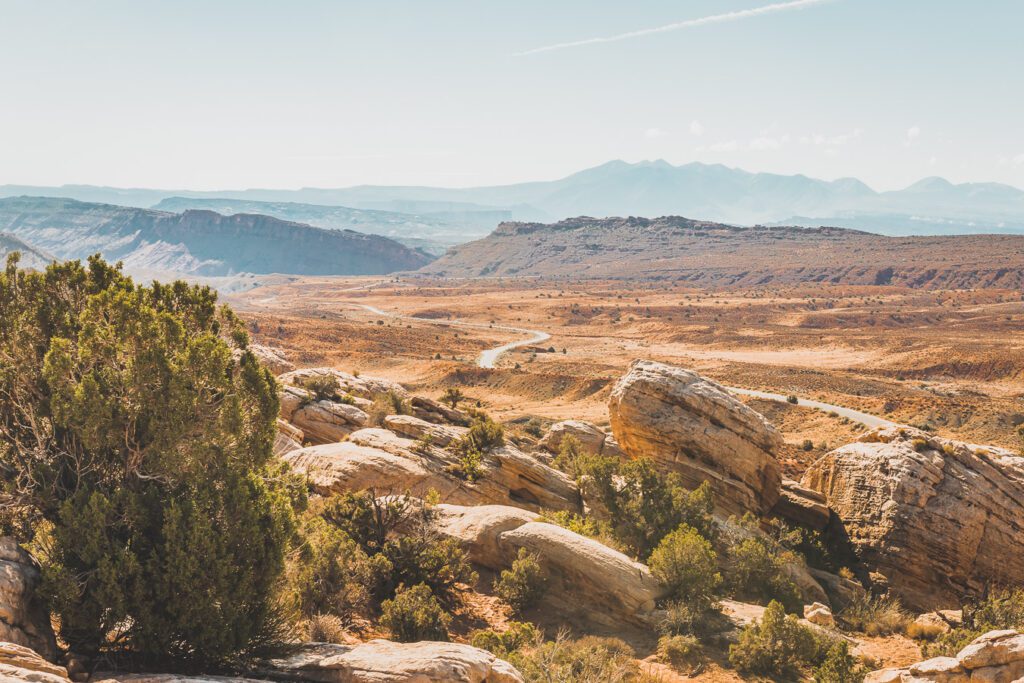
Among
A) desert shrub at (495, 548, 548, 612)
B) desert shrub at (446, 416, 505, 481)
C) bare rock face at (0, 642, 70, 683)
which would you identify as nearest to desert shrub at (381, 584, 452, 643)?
desert shrub at (495, 548, 548, 612)

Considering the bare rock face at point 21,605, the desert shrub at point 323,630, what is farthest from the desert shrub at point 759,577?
the bare rock face at point 21,605

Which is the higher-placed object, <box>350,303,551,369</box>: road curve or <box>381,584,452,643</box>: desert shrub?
<box>381,584,452,643</box>: desert shrub

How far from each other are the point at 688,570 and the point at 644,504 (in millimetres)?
4075

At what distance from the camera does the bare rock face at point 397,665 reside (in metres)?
8.71

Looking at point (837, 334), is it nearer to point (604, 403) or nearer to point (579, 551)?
point (604, 403)

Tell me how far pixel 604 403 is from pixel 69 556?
51.0 m

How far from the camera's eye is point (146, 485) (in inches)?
392

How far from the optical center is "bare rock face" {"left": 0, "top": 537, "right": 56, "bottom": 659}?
7816 millimetres

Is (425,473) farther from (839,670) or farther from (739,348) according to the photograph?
(739,348)

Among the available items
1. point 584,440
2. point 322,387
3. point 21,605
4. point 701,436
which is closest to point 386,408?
point 322,387

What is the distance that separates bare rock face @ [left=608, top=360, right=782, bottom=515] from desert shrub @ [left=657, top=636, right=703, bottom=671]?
957cm

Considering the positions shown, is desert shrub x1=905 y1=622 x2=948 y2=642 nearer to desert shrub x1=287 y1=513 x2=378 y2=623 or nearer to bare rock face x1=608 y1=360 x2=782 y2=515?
bare rock face x1=608 y1=360 x2=782 y2=515

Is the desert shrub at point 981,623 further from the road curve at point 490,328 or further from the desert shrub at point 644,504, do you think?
the road curve at point 490,328

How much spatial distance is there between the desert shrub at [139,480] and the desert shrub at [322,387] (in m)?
18.5
